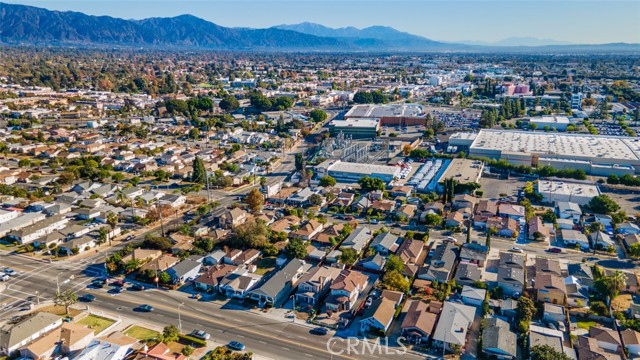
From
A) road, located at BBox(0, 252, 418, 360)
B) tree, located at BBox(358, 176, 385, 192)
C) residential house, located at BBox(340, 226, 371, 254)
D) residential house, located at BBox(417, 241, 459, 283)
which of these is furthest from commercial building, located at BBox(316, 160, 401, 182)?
road, located at BBox(0, 252, 418, 360)

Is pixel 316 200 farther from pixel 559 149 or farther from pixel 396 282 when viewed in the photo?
pixel 559 149

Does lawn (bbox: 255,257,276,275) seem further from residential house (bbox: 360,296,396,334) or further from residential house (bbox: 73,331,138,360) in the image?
residential house (bbox: 73,331,138,360)

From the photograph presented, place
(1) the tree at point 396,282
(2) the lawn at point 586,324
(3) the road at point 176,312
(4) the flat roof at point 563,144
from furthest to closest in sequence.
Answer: (4) the flat roof at point 563,144
(1) the tree at point 396,282
(2) the lawn at point 586,324
(3) the road at point 176,312

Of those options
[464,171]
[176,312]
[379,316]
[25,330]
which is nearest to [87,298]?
[25,330]

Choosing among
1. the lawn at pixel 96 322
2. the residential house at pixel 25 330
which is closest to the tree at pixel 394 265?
the lawn at pixel 96 322

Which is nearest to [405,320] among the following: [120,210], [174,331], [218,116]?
[174,331]

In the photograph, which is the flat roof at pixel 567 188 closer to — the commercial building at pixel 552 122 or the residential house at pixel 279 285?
Result: the residential house at pixel 279 285
